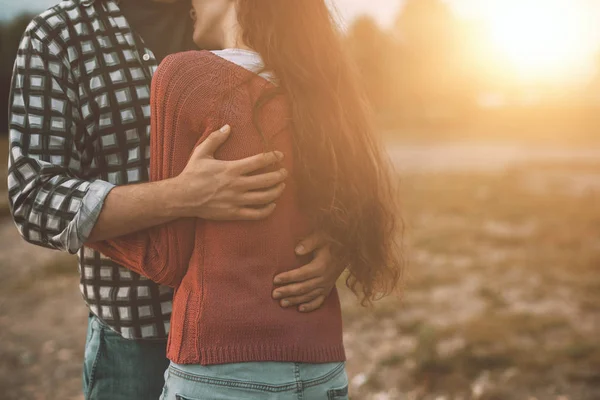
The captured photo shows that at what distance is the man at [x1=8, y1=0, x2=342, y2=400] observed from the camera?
1.46 m

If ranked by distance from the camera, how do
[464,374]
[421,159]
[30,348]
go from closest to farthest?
[464,374], [30,348], [421,159]

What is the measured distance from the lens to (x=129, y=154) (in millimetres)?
1803

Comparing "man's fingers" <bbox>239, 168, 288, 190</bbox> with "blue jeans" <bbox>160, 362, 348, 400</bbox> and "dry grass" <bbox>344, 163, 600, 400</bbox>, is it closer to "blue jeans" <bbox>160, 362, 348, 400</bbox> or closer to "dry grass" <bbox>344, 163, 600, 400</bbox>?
"blue jeans" <bbox>160, 362, 348, 400</bbox>

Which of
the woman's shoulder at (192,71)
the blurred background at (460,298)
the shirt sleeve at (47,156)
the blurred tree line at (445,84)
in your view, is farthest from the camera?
the blurred tree line at (445,84)

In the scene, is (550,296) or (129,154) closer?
(129,154)

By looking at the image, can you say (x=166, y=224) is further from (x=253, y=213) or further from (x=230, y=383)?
(x=230, y=383)

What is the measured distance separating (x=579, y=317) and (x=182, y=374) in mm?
4646

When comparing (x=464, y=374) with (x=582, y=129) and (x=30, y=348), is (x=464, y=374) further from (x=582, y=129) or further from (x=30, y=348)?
(x=582, y=129)

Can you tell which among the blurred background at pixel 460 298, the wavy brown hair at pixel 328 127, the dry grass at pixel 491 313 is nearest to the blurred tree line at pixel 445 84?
the blurred background at pixel 460 298

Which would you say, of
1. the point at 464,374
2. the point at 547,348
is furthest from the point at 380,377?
the point at 547,348

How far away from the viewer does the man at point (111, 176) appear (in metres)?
1.46

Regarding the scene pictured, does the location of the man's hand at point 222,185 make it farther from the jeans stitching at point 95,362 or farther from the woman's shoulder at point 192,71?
the jeans stitching at point 95,362

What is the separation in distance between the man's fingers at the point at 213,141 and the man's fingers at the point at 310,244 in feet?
1.08

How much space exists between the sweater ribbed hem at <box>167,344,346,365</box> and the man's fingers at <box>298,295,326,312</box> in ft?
0.34
